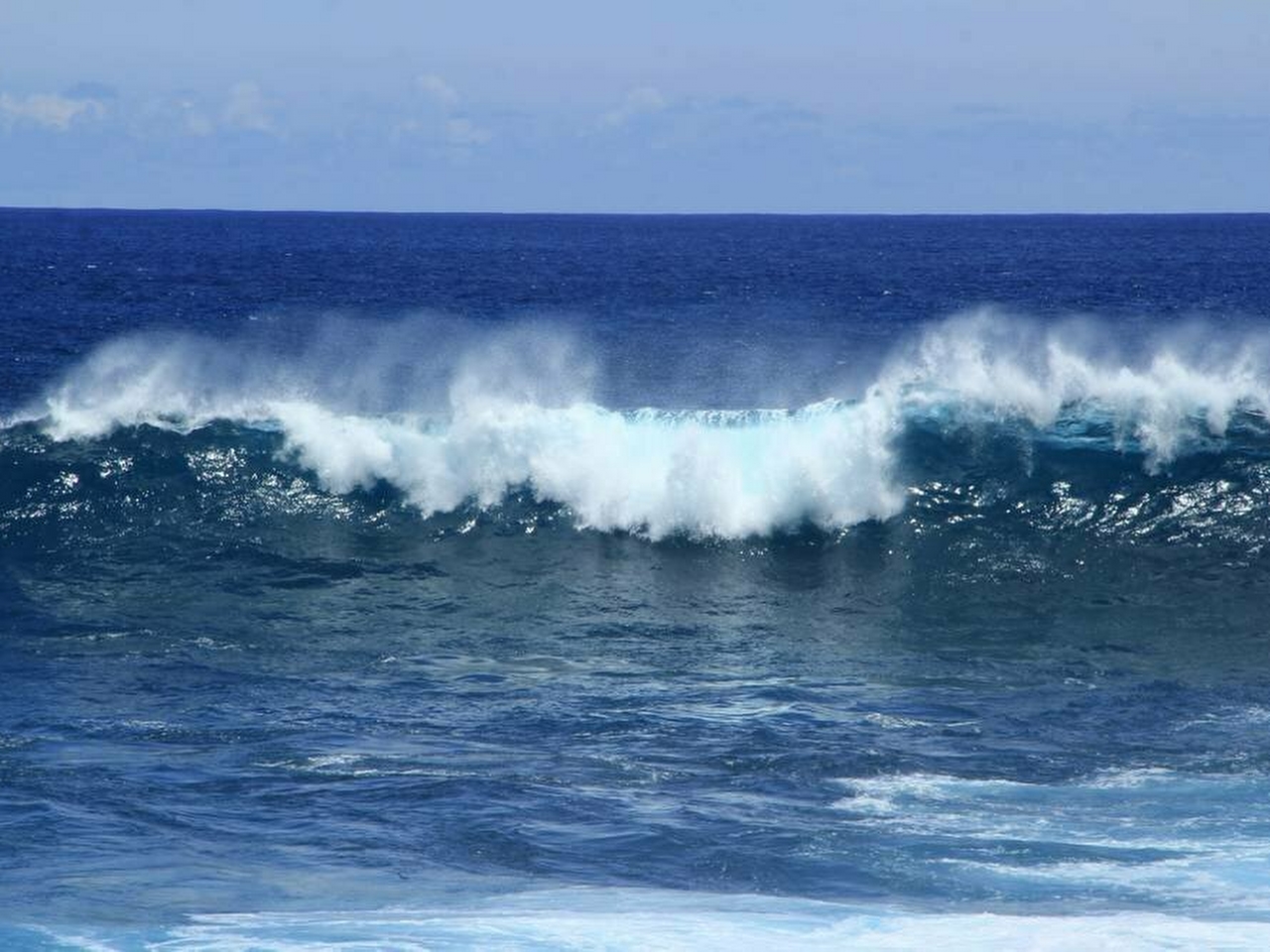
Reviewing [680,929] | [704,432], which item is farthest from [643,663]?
[704,432]

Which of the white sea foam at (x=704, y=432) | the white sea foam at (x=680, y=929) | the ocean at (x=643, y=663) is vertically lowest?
the white sea foam at (x=680, y=929)

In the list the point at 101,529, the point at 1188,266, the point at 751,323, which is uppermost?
the point at 1188,266

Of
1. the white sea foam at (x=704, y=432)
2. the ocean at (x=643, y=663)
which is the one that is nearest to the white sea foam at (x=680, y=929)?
the ocean at (x=643, y=663)

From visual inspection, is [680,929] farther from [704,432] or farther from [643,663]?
[704,432]

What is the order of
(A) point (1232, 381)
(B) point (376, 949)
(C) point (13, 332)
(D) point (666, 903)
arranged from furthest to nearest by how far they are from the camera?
(C) point (13, 332) → (A) point (1232, 381) → (D) point (666, 903) → (B) point (376, 949)

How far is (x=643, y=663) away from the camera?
14.8 metres

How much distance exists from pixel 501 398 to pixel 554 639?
6784 millimetres

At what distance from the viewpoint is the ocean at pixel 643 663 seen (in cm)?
952

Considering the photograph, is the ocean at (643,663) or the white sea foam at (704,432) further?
the white sea foam at (704,432)

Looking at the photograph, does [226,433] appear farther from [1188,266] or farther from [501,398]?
[1188,266]

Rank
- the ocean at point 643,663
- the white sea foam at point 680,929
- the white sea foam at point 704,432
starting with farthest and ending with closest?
the white sea foam at point 704,432
the ocean at point 643,663
the white sea foam at point 680,929

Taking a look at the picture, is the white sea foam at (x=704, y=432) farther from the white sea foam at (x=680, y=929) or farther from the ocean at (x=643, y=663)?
the white sea foam at (x=680, y=929)

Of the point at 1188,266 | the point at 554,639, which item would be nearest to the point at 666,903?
the point at 554,639

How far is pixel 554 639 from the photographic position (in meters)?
15.9
